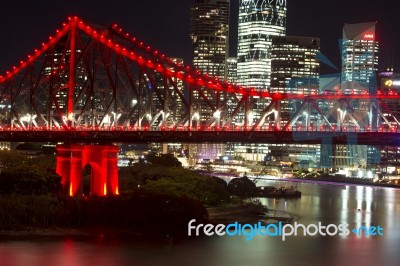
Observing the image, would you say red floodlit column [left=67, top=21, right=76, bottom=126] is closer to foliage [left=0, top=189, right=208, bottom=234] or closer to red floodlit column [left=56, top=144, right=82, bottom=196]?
red floodlit column [left=56, top=144, right=82, bottom=196]

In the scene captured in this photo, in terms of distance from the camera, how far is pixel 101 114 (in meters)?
59.1

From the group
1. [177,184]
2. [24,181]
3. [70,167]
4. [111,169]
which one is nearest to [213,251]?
[24,181]

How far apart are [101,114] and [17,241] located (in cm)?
2163

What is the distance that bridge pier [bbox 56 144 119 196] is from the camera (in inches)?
2008

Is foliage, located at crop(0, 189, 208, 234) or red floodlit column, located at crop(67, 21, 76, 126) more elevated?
red floodlit column, located at crop(67, 21, 76, 126)

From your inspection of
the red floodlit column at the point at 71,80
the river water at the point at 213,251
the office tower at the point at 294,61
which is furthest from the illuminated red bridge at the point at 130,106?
the office tower at the point at 294,61

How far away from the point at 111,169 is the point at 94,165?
3.58 feet

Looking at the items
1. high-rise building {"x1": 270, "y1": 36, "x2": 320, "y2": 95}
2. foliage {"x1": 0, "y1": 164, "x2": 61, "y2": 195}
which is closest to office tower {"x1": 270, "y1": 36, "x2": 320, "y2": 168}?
high-rise building {"x1": 270, "y1": 36, "x2": 320, "y2": 95}

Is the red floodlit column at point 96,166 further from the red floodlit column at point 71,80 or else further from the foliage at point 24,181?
the foliage at point 24,181

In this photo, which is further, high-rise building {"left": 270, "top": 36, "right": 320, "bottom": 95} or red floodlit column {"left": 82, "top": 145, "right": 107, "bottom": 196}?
high-rise building {"left": 270, "top": 36, "right": 320, "bottom": 95}

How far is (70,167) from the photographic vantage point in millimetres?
51156

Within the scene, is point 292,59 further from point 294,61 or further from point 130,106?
point 130,106

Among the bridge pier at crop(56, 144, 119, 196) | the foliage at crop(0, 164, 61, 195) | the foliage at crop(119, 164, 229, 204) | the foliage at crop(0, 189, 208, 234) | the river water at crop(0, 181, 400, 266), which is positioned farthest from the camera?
the foliage at crop(119, 164, 229, 204)

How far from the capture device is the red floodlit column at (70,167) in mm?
50500
